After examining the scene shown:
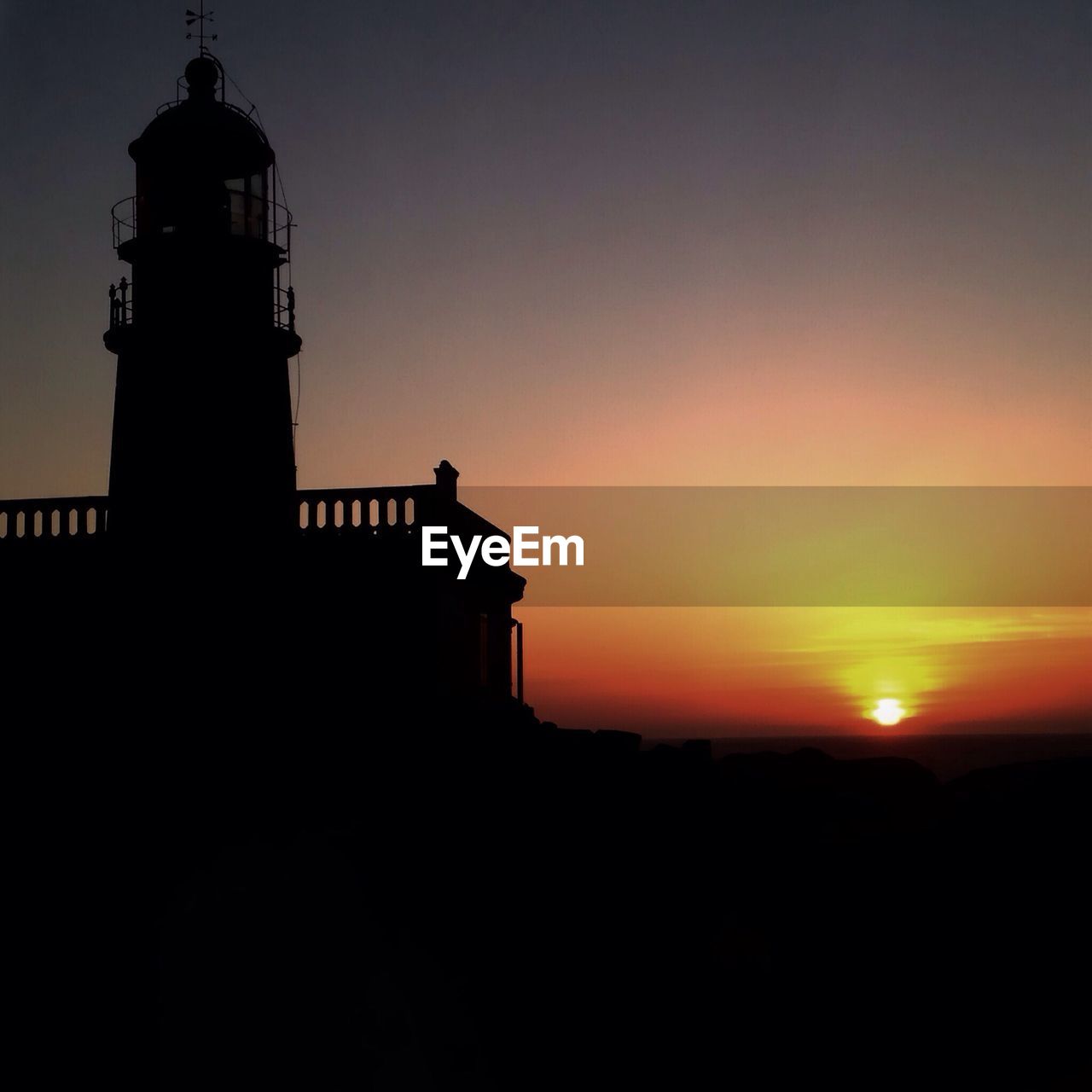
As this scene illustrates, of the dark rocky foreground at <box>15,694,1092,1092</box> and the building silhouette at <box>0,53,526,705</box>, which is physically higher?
the building silhouette at <box>0,53,526,705</box>

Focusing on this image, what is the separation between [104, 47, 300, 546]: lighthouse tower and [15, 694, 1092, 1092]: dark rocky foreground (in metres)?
4.82

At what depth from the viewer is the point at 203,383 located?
88.0 feet

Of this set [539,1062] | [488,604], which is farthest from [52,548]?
[539,1062]

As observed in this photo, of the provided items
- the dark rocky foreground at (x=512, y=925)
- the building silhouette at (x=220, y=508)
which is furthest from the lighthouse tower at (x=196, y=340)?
the dark rocky foreground at (x=512, y=925)

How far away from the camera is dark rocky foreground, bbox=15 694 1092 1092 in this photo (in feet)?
58.7

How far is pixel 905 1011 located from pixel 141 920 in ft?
37.0

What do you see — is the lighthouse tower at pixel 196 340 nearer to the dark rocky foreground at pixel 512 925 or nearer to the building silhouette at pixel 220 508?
the building silhouette at pixel 220 508

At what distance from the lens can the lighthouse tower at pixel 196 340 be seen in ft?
87.3

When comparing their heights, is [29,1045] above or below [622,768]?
below

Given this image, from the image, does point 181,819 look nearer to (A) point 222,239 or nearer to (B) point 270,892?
(B) point 270,892

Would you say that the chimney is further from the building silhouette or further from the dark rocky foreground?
the dark rocky foreground

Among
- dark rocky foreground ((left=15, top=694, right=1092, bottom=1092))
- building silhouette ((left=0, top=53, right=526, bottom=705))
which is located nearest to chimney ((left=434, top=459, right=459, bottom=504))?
building silhouette ((left=0, top=53, right=526, bottom=705))

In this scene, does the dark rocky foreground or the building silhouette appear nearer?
the dark rocky foreground

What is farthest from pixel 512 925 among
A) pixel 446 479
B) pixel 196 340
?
pixel 196 340
